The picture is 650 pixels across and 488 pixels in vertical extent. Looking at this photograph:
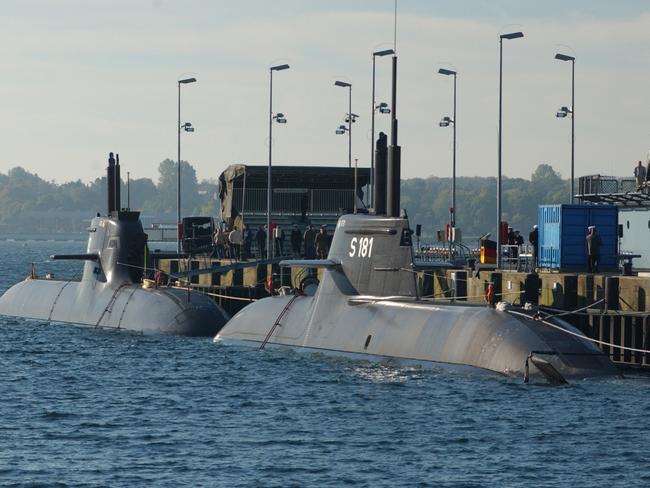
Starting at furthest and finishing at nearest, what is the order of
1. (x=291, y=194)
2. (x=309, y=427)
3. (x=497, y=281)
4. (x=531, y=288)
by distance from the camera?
(x=291, y=194) → (x=497, y=281) → (x=531, y=288) → (x=309, y=427)

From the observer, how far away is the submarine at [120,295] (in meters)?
45.8

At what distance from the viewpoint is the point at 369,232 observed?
3762cm

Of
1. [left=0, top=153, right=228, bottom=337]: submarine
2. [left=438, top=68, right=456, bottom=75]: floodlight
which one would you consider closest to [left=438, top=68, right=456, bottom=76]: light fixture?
[left=438, top=68, right=456, bottom=75]: floodlight

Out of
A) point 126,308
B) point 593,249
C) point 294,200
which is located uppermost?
point 294,200

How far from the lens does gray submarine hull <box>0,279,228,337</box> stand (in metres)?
45.6

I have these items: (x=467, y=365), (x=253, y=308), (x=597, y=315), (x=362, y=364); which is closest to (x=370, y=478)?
(x=467, y=365)

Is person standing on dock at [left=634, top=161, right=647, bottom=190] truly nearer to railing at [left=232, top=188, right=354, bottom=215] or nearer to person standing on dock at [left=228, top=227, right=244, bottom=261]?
railing at [left=232, top=188, right=354, bottom=215]

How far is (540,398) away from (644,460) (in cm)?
538

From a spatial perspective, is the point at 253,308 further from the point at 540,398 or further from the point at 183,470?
the point at 183,470

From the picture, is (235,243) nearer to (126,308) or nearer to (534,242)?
(126,308)

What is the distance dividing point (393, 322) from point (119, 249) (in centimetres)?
1622

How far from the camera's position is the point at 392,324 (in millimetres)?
36031

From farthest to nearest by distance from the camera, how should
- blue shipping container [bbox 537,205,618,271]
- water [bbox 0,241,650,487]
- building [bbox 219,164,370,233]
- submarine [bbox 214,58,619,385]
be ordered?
building [bbox 219,164,370,233]
blue shipping container [bbox 537,205,618,271]
submarine [bbox 214,58,619,385]
water [bbox 0,241,650,487]

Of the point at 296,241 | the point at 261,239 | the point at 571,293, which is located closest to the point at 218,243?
the point at 261,239
